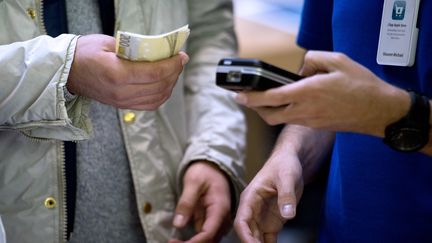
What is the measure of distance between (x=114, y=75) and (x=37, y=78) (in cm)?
11

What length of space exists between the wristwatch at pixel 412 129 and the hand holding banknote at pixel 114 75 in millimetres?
311

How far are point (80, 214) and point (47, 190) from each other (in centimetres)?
8

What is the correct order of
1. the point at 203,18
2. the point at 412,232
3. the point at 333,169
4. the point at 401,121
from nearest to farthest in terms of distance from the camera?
the point at 401,121, the point at 412,232, the point at 333,169, the point at 203,18

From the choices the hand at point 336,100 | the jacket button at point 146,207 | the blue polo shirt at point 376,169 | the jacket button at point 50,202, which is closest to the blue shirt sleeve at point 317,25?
the blue polo shirt at point 376,169

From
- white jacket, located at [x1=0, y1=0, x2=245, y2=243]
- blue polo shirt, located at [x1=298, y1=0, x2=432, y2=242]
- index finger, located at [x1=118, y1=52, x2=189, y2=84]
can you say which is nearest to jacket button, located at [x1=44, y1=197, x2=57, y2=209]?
white jacket, located at [x1=0, y1=0, x2=245, y2=243]

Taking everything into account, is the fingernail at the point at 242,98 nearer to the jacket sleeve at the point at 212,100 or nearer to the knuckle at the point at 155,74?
the knuckle at the point at 155,74

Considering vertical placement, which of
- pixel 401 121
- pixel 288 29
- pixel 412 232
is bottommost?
pixel 288 29

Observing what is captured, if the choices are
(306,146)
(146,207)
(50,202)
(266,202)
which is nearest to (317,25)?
(306,146)

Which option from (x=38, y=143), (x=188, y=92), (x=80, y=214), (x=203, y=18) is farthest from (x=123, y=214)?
(x=203, y=18)

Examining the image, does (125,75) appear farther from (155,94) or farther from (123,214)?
(123,214)

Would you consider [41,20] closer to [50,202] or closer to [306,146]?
[50,202]

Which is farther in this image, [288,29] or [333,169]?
[288,29]

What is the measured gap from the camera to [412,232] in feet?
3.00

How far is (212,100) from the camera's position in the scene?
4.00 feet
